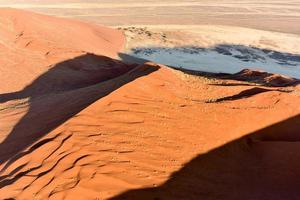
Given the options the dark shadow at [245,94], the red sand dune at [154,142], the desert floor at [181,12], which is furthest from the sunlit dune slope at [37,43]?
the desert floor at [181,12]

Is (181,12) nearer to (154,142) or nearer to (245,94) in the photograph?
(245,94)

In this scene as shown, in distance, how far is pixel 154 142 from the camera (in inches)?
282

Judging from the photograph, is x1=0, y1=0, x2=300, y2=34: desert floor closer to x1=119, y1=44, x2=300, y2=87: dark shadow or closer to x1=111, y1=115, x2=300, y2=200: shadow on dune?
x1=119, y1=44, x2=300, y2=87: dark shadow

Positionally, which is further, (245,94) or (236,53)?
(236,53)

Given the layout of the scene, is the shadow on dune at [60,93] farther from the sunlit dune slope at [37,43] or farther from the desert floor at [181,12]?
the desert floor at [181,12]

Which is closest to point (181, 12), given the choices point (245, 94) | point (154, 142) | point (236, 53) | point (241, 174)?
point (236, 53)

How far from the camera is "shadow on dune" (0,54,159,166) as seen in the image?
8094 millimetres

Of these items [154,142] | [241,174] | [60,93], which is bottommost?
[241,174]

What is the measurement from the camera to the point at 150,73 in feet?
31.2

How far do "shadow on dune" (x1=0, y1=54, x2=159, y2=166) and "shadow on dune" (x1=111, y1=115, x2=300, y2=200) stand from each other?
2.37 m

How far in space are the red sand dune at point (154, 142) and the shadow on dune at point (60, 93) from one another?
0.04 m

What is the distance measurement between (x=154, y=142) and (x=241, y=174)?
146cm

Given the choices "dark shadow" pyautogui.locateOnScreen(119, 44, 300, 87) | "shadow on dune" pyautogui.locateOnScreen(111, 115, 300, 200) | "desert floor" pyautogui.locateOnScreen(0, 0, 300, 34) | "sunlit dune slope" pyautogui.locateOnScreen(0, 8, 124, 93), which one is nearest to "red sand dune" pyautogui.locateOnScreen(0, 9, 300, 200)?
"shadow on dune" pyautogui.locateOnScreen(111, 115, 300, 200)

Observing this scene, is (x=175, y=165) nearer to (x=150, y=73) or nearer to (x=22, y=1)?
(x=150, y=73)
